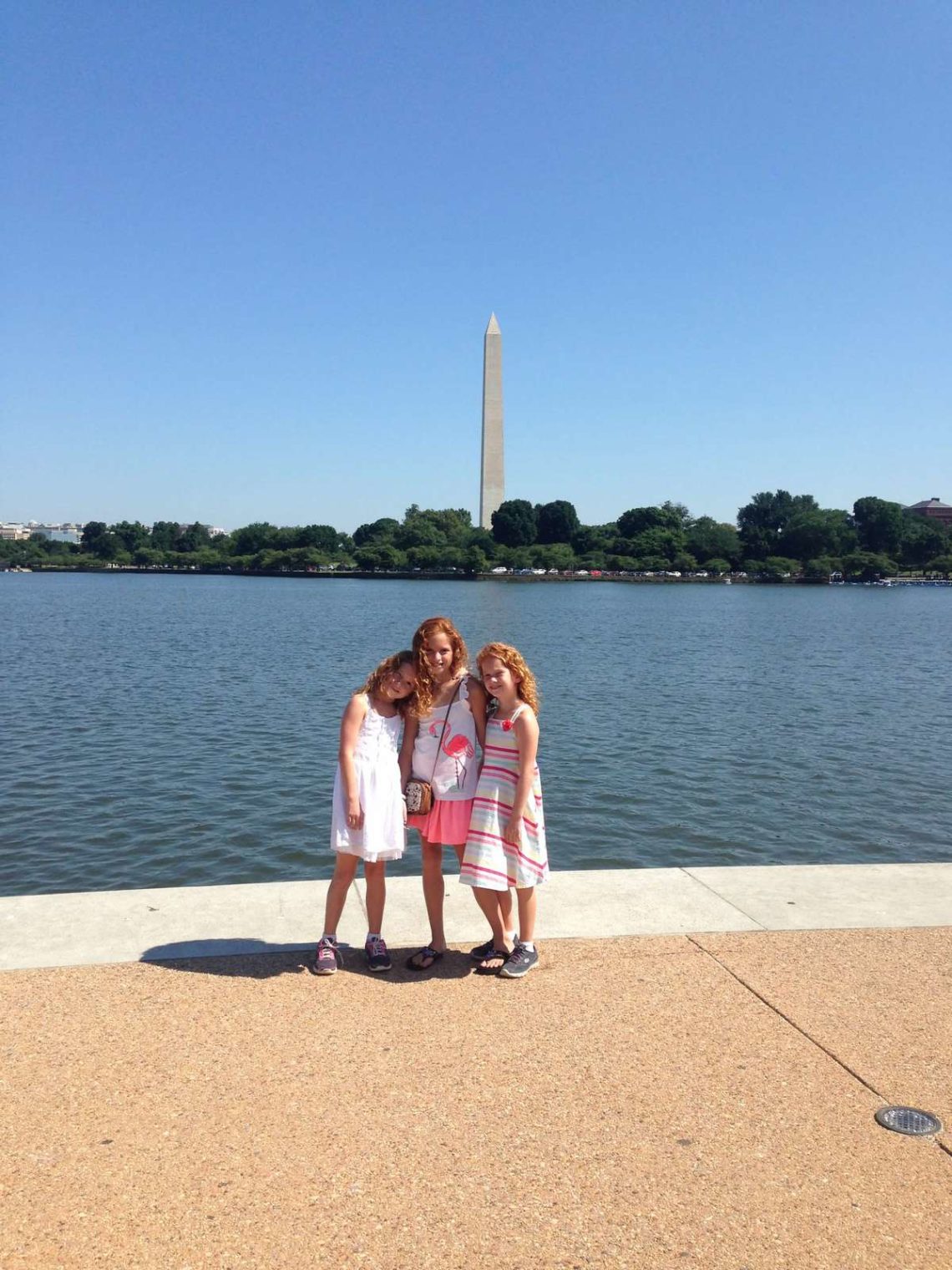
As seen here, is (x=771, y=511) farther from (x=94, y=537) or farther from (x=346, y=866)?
(x=346, y=866)

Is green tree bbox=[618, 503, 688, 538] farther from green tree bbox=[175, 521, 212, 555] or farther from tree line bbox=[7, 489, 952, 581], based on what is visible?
green tree bbox=[175, 521, 212, 555]

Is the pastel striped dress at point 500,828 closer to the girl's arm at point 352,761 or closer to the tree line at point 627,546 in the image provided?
the girl's arm at point 352,761

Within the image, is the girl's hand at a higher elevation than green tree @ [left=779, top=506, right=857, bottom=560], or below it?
below

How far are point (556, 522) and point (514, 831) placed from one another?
5485 inches

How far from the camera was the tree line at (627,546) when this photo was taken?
133 m

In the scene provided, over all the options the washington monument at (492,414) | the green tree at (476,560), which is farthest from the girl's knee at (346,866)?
the green tree at (476,560)

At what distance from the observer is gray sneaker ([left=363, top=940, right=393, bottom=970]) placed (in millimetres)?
4961

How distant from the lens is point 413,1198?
3.19 metres

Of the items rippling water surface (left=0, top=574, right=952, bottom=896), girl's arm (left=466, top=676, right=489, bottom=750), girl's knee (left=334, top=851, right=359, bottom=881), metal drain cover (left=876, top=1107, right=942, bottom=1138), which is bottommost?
rippling water surface (left=0, top=574, right=952, bottom=896)

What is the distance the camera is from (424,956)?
197 inches

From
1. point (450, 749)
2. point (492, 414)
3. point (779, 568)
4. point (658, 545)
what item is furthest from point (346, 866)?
point (658, 545)

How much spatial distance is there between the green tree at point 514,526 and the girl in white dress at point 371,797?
409ft

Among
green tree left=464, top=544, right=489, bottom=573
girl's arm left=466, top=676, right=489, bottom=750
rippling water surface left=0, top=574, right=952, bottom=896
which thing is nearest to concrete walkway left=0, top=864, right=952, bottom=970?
girl's arm left=466, top=676, right=489, bottom=750

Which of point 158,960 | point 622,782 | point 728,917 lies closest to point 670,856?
point 622,782
